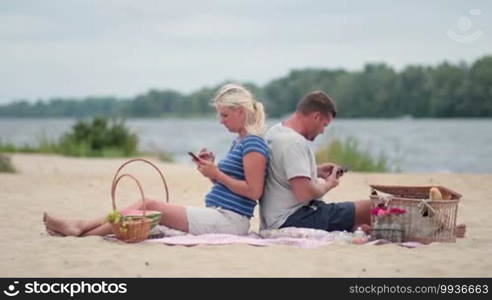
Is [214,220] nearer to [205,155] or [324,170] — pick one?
[205,155]

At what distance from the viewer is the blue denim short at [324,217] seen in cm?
681

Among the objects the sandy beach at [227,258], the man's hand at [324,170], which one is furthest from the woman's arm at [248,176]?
the man's hand at [324,170]

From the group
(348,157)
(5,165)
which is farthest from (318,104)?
(5,165)

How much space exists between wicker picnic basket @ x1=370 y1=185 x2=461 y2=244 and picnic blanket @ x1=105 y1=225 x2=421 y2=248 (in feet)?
0.44

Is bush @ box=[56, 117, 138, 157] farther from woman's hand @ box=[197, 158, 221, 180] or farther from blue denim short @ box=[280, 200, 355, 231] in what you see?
woman's hand @ box=[197, 158, 221, 180]

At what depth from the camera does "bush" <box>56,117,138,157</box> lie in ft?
71.3

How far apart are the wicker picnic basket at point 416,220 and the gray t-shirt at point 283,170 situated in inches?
26.1

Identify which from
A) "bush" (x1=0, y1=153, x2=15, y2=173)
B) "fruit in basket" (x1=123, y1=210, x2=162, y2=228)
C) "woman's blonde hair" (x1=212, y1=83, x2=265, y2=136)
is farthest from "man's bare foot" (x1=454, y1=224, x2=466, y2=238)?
"bush" (x1=0, y1=153, x2=15, y2=173)

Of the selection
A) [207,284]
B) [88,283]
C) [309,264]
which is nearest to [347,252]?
[309,264]

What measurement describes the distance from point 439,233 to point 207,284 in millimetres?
2334

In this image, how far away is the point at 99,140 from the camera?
22547 mm

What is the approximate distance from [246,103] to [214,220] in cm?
99

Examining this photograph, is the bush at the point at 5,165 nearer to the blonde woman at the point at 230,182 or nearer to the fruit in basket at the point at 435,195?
the blonde woman at the point at 230,182

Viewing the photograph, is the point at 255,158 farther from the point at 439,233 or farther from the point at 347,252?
the point at 439,233
